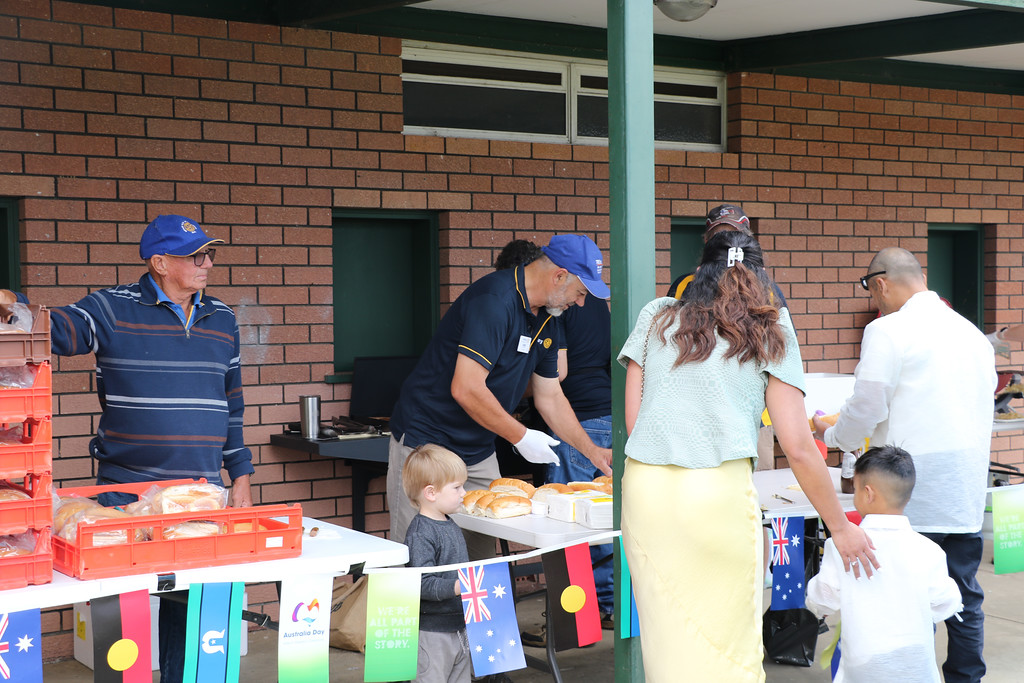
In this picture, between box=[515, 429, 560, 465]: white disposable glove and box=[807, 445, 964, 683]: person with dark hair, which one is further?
box=[515, 429, 560, 465]: white disposable glove

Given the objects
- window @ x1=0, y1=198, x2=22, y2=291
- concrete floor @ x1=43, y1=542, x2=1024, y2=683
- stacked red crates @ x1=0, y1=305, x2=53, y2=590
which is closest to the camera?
stacked red crates @ x1=0, y1=305, x2=53, y2=590

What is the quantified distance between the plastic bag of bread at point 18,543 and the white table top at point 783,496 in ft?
8.23

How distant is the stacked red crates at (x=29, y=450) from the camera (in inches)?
113

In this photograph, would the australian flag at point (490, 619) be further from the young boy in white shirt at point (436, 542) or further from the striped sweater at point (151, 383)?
the striped sweater at point (151, 383)

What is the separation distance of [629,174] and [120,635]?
6.95 feet

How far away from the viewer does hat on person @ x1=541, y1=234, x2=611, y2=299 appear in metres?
4.27

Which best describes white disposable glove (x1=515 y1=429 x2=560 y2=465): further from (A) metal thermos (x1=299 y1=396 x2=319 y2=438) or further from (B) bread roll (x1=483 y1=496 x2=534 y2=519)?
(A) metal thermos (x1=299 y1=396 x2=319 y2=438)

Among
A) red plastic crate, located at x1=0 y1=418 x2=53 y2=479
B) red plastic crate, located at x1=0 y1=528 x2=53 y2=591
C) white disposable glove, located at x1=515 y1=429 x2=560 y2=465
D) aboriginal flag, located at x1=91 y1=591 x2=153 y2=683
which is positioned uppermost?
red plastic crate, located at x1=0 y1=418 x2=53 y2=479

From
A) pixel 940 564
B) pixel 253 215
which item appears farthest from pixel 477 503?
pixel 253 215

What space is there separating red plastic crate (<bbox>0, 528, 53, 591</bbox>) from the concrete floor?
2.32 metres

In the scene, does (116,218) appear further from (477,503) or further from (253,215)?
(477,503)

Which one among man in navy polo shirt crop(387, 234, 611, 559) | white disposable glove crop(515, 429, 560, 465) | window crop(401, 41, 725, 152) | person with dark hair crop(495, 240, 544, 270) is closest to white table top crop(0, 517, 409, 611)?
man in navy polo shirt crop(387, 234, 611, 559)

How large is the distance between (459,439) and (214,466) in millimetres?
1009

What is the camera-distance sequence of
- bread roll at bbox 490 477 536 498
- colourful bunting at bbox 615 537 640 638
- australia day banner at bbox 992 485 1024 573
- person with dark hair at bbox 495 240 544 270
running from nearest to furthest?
colourful bunting at bbox 615 537 640 638, bread roll at bbox 490 477 536 498, australia day banner at bbox 992 485 1024 573, person with dark hair at bbox 495 240 544 270
